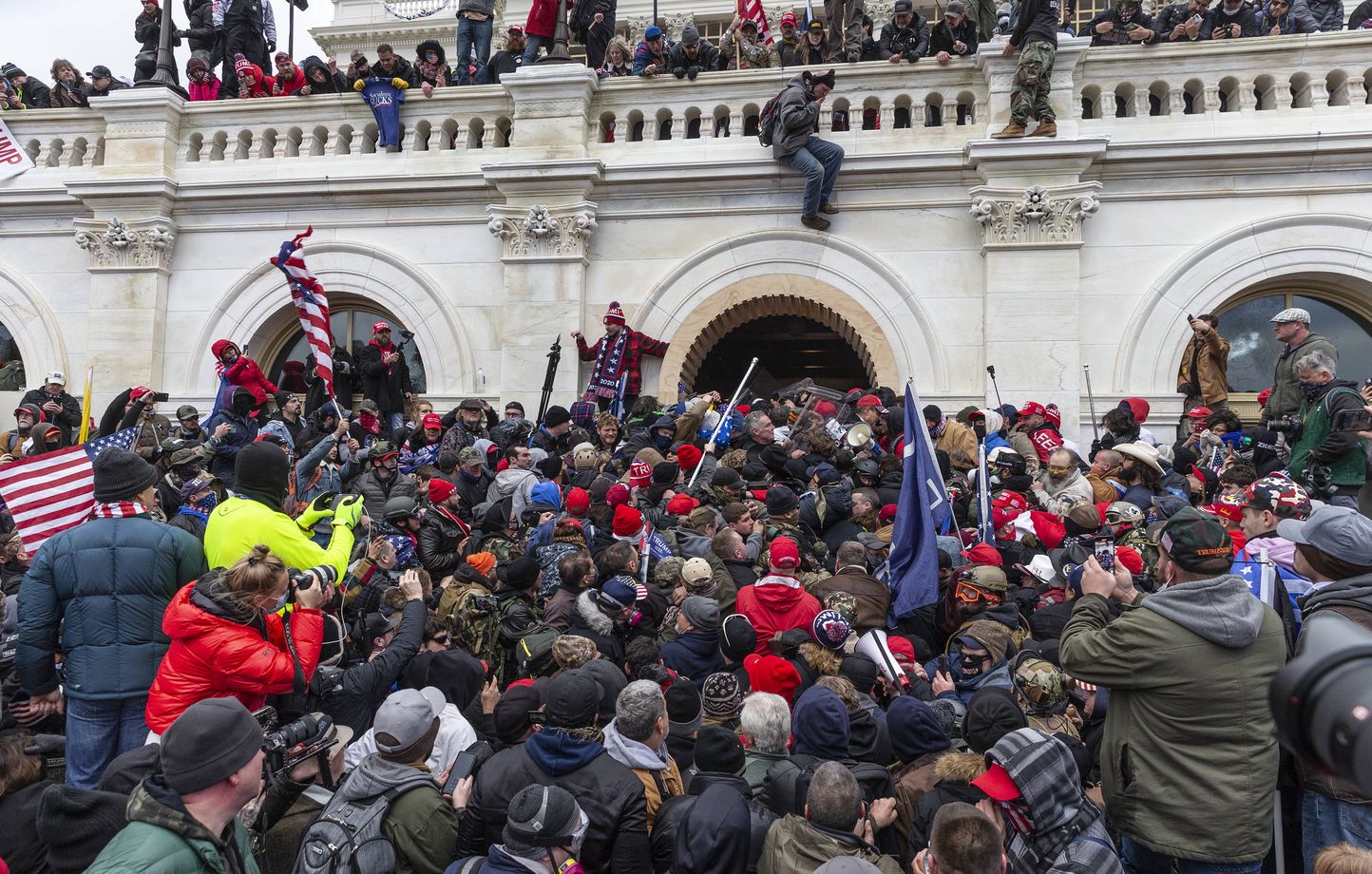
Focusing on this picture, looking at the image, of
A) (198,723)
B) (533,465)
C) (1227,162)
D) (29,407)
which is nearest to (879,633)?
(198,723)

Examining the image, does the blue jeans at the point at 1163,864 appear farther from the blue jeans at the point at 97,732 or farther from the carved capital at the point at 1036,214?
the carved capital at the point at 1036,214

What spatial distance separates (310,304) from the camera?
12.4 metres

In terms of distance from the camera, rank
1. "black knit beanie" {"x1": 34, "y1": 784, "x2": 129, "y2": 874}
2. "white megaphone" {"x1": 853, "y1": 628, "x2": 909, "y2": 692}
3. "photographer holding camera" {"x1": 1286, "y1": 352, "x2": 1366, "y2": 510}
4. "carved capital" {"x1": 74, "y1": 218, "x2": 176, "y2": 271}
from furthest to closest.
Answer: "carved capital" {"x1": 74, "y1": 218, "x2": 176, "y2": 271} < "photographer holding camera" {"x1": 1286, "y1": 352, "x2": 1366, "y2": 510} < "white megaphone" {"x1": 853, "y1": 628, "x2": 909, "y2": 692} < "black knit beanie" {"x1": 34, "y1": 784, "x2": 129, "y2": 874}

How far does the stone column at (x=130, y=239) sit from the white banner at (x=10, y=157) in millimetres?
1497

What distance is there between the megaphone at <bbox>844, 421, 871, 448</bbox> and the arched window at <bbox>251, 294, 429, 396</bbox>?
23.8 feet

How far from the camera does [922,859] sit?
364 cm

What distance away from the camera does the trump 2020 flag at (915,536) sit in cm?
671

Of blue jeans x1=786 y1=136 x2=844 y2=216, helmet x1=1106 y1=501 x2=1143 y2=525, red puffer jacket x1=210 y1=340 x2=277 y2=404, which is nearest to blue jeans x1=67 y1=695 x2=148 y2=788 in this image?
helmet x1=1106 y1=501 x2=1143 y2=525

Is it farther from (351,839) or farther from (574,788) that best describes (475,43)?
(351,839)

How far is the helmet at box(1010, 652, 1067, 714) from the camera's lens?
15.0 ft

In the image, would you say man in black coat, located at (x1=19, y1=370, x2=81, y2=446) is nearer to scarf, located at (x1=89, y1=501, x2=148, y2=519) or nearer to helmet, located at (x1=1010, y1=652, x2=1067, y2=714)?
scarf, located at (x1=89, y1=501, x2=148, y2=519)

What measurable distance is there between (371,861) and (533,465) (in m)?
6.62

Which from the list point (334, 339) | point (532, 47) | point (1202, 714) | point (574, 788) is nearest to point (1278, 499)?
point (1202, 714)

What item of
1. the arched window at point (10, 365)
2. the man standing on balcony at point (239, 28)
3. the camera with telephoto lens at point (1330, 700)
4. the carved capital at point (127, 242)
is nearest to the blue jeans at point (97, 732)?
the camera with telephoto lens at point (1330, 700)
